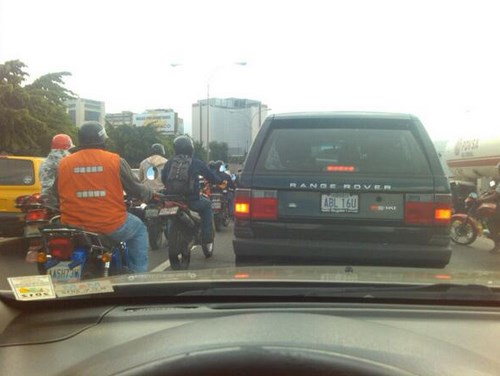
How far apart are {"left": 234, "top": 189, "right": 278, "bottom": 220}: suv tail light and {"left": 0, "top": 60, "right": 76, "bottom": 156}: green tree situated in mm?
26759

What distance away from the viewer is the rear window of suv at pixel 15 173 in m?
10.6

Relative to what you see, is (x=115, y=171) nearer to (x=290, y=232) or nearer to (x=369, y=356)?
(x=290, y=232)

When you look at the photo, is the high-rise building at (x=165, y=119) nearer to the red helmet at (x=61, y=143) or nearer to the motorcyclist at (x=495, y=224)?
the motorcyclist at (x=495, y=224)

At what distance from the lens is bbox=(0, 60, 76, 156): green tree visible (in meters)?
29.8

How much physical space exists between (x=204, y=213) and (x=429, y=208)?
11.0 feet

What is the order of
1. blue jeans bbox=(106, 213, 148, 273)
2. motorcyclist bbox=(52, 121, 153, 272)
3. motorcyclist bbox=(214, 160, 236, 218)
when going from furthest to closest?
motorcyclist bbox=(214, 160, 236, 218)
blue jeans bbox=(106, 213, 148, 273)
motorcyclist bbox=(52, 121, 153, 272)

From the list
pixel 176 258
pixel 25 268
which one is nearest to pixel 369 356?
pixel 176 258

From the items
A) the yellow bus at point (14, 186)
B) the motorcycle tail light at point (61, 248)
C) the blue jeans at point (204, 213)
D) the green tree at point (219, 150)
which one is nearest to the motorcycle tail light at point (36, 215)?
the blue jeans at point (204, 213)

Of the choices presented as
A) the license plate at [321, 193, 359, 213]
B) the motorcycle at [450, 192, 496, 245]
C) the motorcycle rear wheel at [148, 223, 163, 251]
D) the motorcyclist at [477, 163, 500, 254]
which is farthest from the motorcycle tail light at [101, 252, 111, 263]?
the motorcycle at [450, 192, 496, 245]

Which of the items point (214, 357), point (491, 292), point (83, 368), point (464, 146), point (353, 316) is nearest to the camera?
point (214, 357)

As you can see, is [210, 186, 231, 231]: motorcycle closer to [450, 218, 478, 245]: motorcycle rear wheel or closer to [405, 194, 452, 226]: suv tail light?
[450, 218, 478, 245]: motorcycle rear wheel

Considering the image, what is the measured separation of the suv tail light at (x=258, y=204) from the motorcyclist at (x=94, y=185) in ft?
3.23

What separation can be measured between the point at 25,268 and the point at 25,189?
261 centimetres

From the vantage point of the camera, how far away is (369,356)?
5.33 feet
